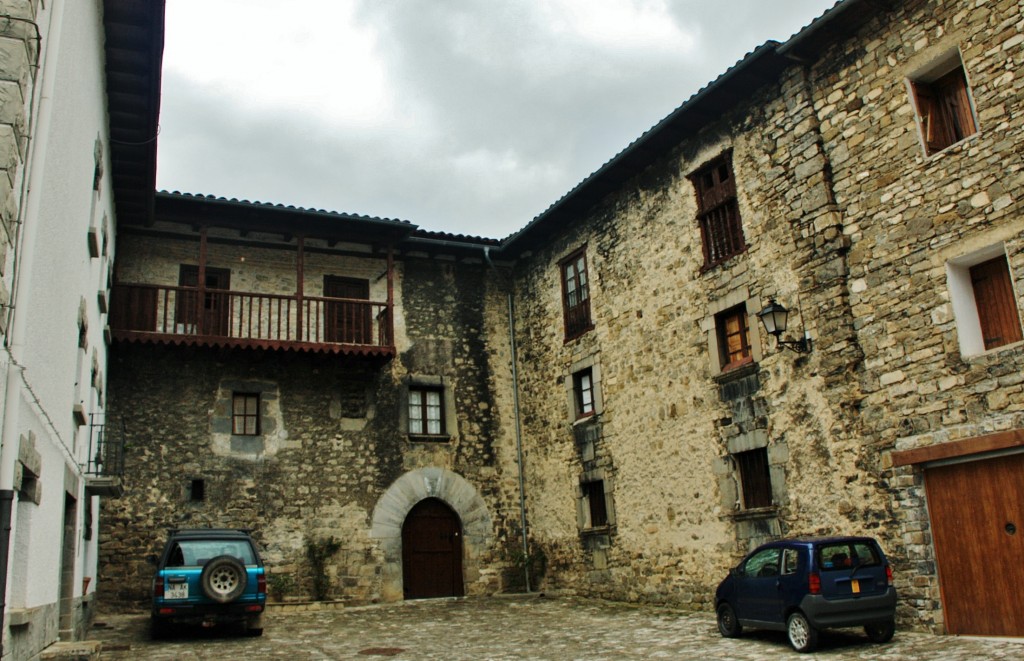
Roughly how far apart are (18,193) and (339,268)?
12.2 meters

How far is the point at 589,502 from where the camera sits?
16.1 m

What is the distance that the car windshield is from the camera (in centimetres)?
1121

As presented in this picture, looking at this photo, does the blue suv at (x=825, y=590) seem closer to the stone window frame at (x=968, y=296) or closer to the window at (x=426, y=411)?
the stone window frame at (x=968, y=296)

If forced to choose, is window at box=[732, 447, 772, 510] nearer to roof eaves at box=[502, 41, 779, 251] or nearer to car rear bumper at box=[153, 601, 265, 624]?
roof eaves at box=[502, 41, 779, 251]

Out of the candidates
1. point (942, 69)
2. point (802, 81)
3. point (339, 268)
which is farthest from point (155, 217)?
point (942, 69)

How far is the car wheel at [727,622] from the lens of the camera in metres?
10.1

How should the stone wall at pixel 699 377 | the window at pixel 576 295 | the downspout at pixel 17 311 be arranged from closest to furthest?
the downspout at pixel 17 311, the stone wall at pixel 699 377, the window at pixel 576 295

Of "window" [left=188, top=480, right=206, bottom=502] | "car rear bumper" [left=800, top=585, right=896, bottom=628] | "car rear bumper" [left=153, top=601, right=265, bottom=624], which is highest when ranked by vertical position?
"window" [left=188, top=480, right=206, bottom=502]

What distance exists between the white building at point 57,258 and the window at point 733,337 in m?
8.73

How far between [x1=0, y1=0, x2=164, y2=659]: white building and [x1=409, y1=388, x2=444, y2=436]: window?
6245 millimetres

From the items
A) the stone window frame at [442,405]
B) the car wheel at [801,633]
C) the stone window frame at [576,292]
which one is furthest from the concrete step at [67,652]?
the stone window frame at [576,292]

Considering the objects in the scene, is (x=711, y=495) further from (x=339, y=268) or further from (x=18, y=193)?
(x=18, y=193)

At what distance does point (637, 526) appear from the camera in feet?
47.6

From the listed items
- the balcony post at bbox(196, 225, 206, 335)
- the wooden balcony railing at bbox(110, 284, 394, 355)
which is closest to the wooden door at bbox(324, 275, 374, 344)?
the wooden balcony railing at bbox(110, 284, 394, 355)
